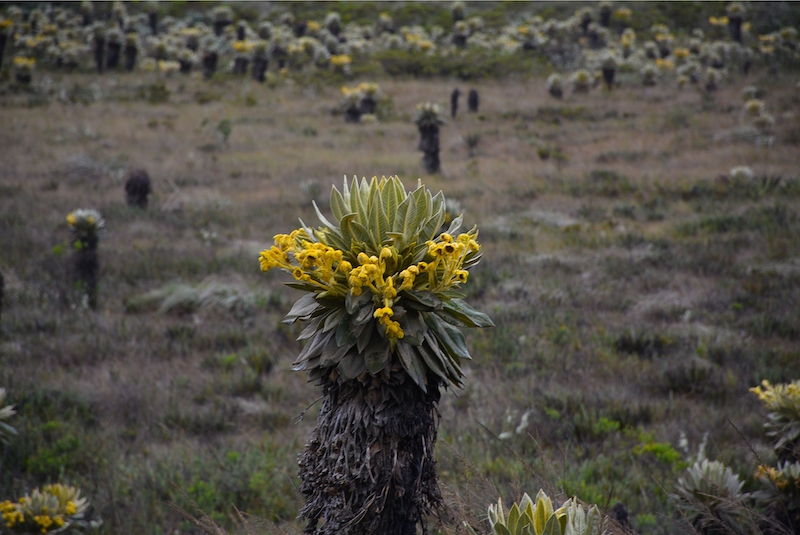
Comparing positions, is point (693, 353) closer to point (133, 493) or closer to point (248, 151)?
point (133, 493)

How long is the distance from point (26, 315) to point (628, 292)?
8420 mm

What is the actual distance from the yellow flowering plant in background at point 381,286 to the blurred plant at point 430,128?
12.0 m

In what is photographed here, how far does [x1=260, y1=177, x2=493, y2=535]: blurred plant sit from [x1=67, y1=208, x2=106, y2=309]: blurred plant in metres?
6.62

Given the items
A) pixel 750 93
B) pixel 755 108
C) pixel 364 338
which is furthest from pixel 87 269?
pixel 750 93

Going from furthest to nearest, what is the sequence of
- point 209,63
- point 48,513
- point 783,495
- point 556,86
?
point 209,63, point 556,86, point 48,513, point 783,495

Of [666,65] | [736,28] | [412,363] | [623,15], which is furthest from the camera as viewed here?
[623,15]

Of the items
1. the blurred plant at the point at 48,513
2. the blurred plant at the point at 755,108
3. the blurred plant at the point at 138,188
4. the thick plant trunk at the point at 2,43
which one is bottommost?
the blurred plant at the point at 48,513

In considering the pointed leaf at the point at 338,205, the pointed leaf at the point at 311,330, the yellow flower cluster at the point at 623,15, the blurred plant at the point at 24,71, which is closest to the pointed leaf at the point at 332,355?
the pointed leaf at the point at 311,330

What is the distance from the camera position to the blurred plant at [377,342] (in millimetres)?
1872

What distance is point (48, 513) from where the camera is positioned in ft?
11.0

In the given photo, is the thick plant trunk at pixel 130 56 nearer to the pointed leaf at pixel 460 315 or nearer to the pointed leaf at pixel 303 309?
the pointed leaf at pixel 303 309

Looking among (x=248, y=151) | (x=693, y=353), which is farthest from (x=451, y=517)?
(x=248, y=151)

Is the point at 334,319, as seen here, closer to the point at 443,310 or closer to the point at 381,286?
the point at 381,286

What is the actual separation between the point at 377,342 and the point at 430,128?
1232cm
